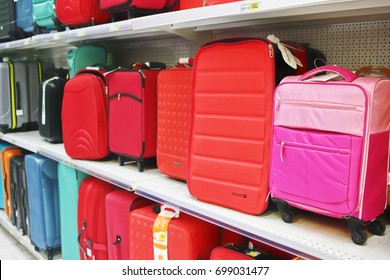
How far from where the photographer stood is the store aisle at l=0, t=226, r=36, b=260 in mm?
3007

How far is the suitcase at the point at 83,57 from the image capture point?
262 centimetres

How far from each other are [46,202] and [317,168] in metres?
2.15

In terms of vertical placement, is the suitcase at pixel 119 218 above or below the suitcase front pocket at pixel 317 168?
below

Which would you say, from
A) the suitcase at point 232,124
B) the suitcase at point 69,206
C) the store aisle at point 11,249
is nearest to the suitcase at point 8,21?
the suitcase at point 69,206

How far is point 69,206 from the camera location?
2.47 meters

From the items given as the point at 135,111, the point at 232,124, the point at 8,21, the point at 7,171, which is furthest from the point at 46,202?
the point at 232,124

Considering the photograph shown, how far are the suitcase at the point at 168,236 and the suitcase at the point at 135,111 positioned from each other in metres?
0.34

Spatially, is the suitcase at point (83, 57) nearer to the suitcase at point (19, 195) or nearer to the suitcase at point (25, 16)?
the suitcase at point (25, 16)

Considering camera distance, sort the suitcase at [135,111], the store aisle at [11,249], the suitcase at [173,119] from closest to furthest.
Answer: the suitcase at [173,119] → the suitcase at [135,111] → the store aisle at [11,249]

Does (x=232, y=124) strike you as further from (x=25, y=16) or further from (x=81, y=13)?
(x=25, y=16)

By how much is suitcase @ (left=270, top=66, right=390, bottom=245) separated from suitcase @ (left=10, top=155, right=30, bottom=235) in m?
2.41

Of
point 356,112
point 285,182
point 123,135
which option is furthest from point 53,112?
point 356,112

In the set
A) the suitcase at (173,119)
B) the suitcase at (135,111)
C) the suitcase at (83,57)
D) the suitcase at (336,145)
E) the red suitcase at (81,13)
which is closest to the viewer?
the suitcase at (336,145)

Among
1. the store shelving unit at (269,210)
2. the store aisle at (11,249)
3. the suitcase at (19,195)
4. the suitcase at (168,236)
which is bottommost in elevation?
the store aisle at (11,249)
